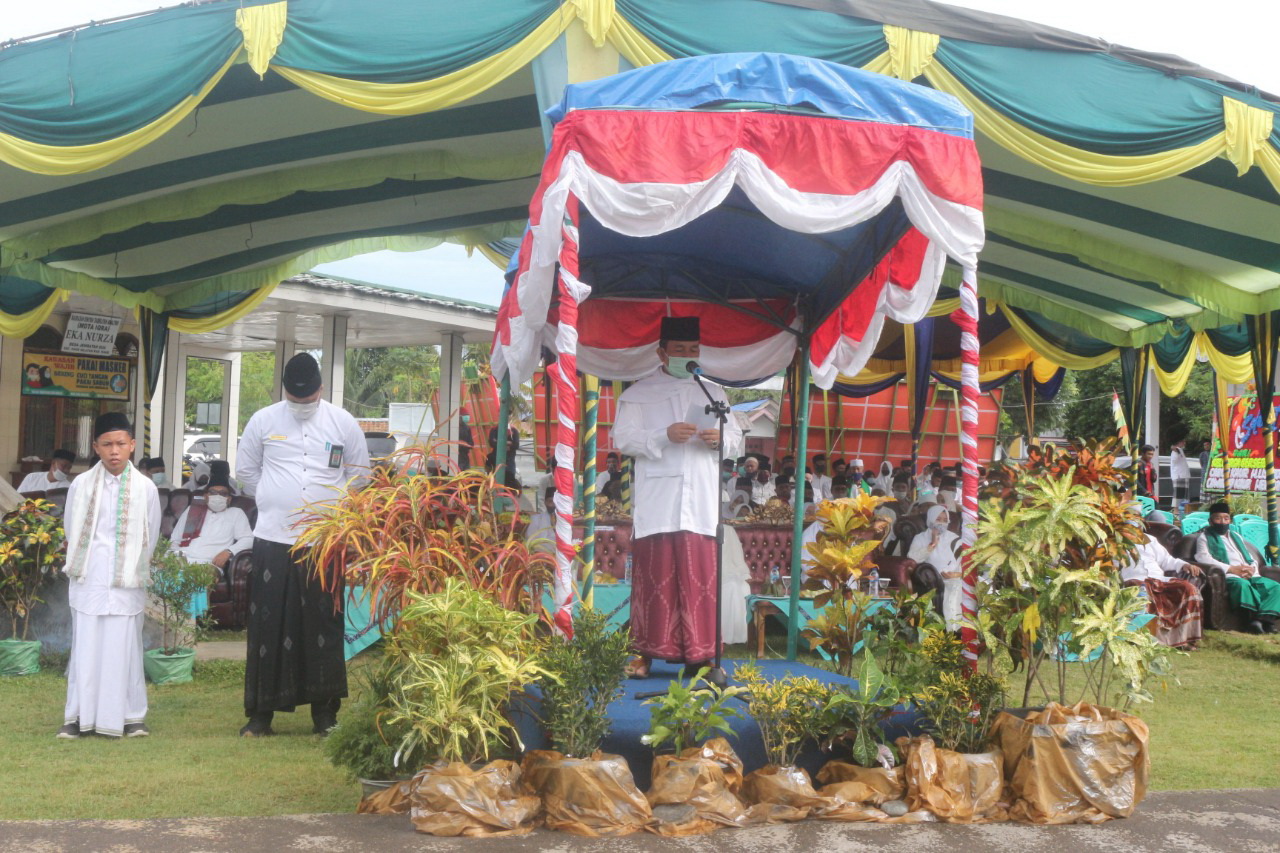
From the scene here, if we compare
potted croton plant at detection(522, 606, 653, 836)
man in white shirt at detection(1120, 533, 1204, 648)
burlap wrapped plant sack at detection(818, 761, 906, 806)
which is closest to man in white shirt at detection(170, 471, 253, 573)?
potted croton plant at detection(522, 606, 653, 836)

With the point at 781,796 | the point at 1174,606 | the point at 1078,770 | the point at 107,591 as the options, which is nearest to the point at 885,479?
the point at 1174,606

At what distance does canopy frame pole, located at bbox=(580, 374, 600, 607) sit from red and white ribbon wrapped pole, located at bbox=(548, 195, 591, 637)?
31 centimetres

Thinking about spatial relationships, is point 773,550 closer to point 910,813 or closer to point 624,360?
point 624,360

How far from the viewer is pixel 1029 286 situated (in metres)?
12.2

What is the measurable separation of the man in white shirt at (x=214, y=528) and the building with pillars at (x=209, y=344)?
3503 mm

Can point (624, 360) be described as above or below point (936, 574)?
above

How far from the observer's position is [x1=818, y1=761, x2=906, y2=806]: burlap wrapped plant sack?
404cm

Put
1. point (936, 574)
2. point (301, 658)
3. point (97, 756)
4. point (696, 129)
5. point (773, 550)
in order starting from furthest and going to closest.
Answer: point (773, 550)
point (936, 574)
point (301, 658)
point (97, 756)
point (696, 129)

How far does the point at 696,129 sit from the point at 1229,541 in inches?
331

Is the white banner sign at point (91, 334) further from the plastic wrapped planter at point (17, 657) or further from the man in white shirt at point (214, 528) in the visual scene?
the plastic wrapped planter at point (17, 657)

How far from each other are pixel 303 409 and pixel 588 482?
1.48 meters

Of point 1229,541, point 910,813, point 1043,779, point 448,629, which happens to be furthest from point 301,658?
point 1229,541

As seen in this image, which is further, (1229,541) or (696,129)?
(1229,541)

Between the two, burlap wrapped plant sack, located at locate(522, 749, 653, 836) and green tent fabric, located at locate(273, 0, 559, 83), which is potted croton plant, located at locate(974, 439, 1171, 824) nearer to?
burlap wrapped plant sack, located at locate(522, 749, 653, 836)
